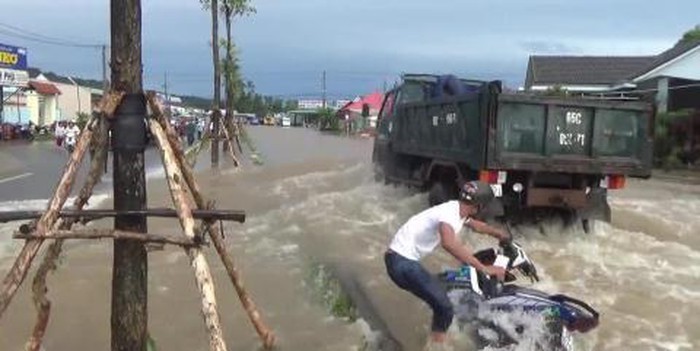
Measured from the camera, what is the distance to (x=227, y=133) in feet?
95.0

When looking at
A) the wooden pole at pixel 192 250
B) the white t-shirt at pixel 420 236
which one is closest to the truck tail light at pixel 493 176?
the white t-shirt at pixel 420 236

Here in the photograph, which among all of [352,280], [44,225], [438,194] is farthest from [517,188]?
[44,225]

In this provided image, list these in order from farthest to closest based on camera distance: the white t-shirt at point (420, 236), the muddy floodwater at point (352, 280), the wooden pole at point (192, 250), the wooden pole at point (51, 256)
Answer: the muddy floodwater at point (352, 280) → the white t-shirt at point (420, 236) → the wooden pole at point (51, 256) → the wooden pole at point (192, 250)

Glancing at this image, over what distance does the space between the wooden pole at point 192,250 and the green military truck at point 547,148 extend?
6.84 m

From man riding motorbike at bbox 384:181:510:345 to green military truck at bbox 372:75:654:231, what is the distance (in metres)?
4.09

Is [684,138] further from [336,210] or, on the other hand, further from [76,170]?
[76,170]

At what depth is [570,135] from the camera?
12.2 metres

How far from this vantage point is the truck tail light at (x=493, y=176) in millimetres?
11805

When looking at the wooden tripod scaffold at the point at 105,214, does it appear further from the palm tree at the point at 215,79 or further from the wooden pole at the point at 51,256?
the palm tree at the point at 215,79

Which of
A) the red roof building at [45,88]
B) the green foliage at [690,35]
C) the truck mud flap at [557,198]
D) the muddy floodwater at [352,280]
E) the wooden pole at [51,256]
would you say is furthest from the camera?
the red roof building at [45,88]

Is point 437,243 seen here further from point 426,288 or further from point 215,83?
point 215,83

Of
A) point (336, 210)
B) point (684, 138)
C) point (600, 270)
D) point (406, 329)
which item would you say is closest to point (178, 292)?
point (406, 329)

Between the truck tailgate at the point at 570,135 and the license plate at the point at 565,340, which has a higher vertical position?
the truck tailgate at the point at 570,135

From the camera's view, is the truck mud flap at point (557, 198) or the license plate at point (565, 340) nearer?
the license plate at point (565, 340)
